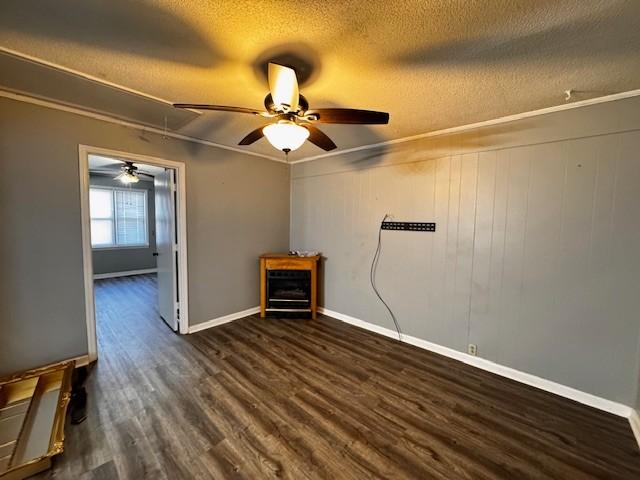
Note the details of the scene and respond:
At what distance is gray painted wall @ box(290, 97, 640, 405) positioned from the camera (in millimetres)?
1891

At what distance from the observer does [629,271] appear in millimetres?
1858

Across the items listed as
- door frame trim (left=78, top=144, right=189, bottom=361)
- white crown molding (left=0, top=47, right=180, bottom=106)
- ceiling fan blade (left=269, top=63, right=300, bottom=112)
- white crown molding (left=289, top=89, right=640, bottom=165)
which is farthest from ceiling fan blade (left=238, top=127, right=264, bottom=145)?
white crown molding (left=289, top=89, right=640, bottom=165)

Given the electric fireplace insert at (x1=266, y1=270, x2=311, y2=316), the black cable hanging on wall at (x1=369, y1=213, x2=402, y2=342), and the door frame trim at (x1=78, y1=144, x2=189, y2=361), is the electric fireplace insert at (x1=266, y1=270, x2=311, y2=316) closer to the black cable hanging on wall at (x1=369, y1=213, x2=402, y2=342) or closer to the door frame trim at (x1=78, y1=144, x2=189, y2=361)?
the black cable hanging on wall at (x1=369, y1=213, x2=402, y2=342)

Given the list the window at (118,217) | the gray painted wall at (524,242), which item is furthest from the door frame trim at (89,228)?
the window at (118,217)

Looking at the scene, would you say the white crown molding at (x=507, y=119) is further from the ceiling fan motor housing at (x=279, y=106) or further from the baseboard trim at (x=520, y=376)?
the baseboard trim at (x=520, y=376)

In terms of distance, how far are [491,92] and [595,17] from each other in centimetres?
71

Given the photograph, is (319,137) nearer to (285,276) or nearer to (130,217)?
(285,276)

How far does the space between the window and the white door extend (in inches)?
146

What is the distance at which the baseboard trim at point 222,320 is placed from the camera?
10.5 ft

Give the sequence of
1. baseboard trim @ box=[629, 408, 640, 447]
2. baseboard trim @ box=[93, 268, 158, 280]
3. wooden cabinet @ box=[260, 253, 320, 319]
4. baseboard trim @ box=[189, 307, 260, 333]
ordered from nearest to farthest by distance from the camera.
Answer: baseboard trim @ box=[629, 408, 640, 447], baseboard trim @ box=[189, 307, 260, 333], wooden cabinet @ box=[260, 253, 320, 319], baseboard trim @ box=[93, 268, 158, 280]

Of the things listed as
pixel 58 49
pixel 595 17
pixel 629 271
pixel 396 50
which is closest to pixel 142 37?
pixel 58 49

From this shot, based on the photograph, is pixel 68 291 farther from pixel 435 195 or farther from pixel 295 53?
pixel 435 195

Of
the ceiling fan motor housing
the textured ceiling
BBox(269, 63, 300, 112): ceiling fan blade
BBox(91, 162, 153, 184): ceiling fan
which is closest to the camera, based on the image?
the textured ceiling

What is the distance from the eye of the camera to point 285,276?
12.0 ft
